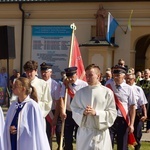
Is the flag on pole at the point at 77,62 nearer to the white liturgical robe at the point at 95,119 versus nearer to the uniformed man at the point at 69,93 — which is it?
the uniformed man at the point at 69,93

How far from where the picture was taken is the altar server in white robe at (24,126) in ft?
23.1

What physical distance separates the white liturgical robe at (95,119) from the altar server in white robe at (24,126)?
93 centimetres

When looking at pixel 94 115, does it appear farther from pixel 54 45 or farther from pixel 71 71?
pixel 54 45

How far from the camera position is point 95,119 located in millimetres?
7820

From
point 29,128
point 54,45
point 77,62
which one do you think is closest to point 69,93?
point 77,62

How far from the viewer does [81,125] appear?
794 cm

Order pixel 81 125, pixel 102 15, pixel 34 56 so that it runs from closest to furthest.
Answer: pixel 81 125, pixel 102 15, pixel 34 56

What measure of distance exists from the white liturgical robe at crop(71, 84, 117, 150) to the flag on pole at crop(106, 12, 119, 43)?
14.8m

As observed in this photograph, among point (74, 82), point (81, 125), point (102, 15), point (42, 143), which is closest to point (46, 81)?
point (74, 82)

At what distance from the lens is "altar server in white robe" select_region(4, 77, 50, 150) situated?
7.05 metres

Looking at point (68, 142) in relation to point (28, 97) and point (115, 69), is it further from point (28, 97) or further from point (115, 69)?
point (28, 97)

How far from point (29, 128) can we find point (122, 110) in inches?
111

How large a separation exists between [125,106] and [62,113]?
1175 mm

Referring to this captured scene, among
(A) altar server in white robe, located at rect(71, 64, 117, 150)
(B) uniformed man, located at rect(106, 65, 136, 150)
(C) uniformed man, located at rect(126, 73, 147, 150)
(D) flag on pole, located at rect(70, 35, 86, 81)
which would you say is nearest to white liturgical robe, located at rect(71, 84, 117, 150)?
(A) altar server in white robe, located at rect(71, 64, 117, 150)
